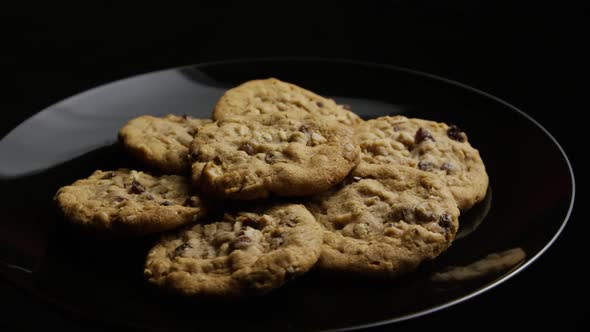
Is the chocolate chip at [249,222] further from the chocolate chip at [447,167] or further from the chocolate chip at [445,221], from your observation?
the chocolate chip at [447,167]

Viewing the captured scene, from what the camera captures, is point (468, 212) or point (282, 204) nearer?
point (282, 204)

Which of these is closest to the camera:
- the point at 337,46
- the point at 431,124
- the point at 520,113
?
the point at 431,124

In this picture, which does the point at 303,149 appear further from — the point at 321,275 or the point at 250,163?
the point at 321,275

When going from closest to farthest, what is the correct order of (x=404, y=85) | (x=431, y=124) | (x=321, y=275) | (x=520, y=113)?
(x=321, y=275)
(x=431, y=124)
(x=520, y=113)
(x=404, y=85)

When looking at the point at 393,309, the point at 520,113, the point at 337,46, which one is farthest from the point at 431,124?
the point at 337,46

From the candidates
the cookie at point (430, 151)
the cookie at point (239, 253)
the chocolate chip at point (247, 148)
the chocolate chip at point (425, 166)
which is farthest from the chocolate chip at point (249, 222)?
the chocolate chip at point (425, 166)


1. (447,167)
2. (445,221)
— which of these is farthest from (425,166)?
(445,221)

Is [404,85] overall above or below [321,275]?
above
